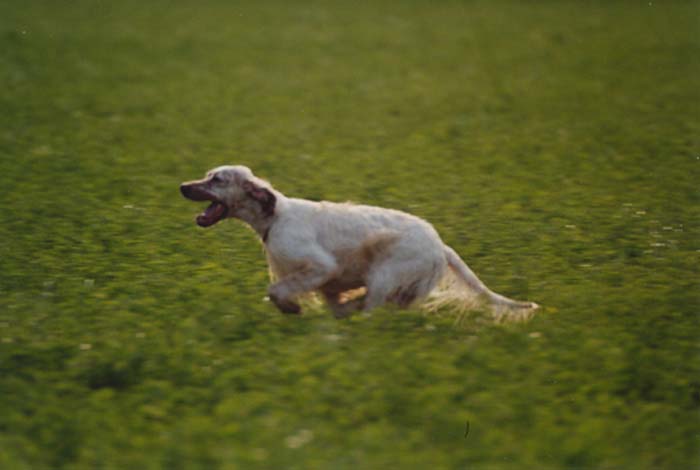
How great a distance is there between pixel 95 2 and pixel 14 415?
71.1 ft

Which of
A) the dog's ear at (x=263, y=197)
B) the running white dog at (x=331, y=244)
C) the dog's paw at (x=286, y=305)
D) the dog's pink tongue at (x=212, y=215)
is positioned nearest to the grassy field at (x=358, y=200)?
the dog's paw at (x=286, y=305)

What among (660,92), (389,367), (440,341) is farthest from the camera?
(660,92)

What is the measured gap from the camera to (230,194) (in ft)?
24.5

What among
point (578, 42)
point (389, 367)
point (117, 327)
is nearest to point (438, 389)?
point (389, 367)

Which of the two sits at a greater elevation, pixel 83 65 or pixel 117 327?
pixel 83 65

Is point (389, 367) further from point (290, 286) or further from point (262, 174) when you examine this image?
point (262, 174)

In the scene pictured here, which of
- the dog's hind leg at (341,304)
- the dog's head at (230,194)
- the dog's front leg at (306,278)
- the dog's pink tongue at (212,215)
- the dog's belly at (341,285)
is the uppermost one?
the dog's head at (230,194)

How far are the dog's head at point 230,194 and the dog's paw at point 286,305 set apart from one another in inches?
21.4

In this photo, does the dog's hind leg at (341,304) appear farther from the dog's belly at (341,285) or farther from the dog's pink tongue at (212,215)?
the dog's pink tongue at (212,215)

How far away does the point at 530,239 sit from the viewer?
9.89m

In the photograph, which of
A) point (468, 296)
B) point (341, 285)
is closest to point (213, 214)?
point (341, 285)

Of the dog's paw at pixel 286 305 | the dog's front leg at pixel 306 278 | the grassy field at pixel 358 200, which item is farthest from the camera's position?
the dog's paw at pixel 286 305

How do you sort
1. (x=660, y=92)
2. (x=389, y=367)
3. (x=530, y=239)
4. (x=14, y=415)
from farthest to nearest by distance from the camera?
(x=660, y=92) → (x=530, y=239) → (x=389, y=367) → (x=14, y=415)

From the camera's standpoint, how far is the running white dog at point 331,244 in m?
7.33
